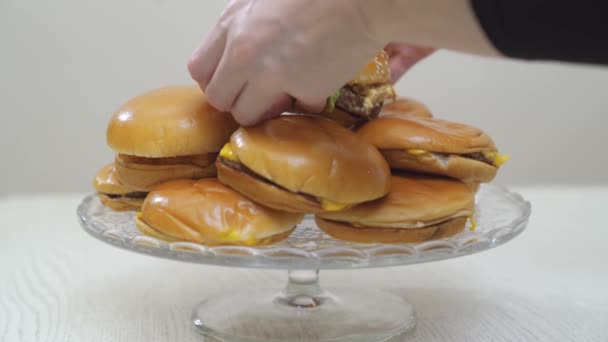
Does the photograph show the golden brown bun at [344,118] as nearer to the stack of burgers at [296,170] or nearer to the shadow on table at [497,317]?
the stack of burgers at [296,170]

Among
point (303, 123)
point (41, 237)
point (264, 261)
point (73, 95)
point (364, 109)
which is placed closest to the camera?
point (264, 261)

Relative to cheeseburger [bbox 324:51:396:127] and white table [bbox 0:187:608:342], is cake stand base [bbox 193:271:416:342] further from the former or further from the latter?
cheeseburger [bbox 324:51:396:127]

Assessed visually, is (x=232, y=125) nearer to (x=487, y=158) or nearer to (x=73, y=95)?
(x=487, y=158)

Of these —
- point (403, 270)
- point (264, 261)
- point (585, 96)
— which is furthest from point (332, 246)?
point (585, 96)

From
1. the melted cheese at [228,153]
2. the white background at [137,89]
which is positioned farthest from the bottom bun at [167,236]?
the white background at [137,89]

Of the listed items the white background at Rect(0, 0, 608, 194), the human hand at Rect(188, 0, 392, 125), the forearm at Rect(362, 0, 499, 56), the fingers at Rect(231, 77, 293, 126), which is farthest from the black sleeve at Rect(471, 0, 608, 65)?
the white background at Rect(0, 0, 608, 194)

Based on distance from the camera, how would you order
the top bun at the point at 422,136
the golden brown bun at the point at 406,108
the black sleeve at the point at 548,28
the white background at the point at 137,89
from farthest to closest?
the white background at the point at 137,89, the golden brown bun at the point at 406,108, the top bun at the point at 422,136, the black sleeve at the point at 548,28
